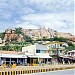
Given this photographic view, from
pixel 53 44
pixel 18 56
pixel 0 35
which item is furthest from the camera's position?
pixel 0 35

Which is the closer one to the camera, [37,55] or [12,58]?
[12,58]

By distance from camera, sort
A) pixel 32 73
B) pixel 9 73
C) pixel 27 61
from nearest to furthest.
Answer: pixel 9 73, pixel 32 73, pixel 27 61

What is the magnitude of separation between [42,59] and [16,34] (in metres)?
29.6

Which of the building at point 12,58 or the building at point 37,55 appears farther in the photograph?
the building at point 37,55

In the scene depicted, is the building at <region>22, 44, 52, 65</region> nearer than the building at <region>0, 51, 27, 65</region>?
No

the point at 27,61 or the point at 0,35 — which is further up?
the point at 0,35

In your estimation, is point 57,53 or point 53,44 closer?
point 57,53

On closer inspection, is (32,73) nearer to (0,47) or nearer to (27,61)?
(27,61)

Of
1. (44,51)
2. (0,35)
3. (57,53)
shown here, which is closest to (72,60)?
(57,53)

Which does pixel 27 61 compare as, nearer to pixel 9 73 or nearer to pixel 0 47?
pixel 9 73

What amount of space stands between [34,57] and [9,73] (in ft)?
24.2

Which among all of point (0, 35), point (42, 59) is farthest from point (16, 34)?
point (42, 59)

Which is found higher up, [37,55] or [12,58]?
[37,55]

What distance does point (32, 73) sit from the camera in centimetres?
1898
